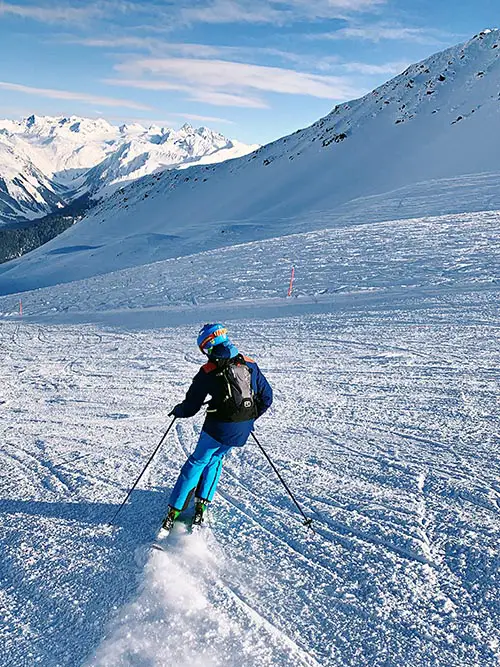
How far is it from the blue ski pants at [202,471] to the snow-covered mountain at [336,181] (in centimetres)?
2879

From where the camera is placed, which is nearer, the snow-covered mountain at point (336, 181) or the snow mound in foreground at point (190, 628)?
the snow mound in foreground at point (190, 628)

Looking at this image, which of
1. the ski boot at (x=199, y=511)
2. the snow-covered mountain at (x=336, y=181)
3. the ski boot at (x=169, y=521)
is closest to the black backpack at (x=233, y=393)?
the ski boot at (x=199, y=511)

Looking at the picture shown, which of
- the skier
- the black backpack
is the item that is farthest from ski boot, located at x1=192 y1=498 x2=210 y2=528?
the black backpack

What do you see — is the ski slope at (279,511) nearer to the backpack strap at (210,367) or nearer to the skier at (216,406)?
the skier at (216,406)

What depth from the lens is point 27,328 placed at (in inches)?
736

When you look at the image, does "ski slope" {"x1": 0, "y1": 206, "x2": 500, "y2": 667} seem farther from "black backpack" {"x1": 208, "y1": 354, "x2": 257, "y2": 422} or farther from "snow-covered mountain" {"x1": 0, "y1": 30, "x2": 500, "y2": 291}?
"snow-covered mountain" {"x1": 0, "y1": 30, "x2": 500, "y2": 291}

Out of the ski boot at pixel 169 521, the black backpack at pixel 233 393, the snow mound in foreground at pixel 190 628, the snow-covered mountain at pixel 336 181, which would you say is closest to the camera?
the snow mound in foreground at pixel 190 628

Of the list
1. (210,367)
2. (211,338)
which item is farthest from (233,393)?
(211,338)

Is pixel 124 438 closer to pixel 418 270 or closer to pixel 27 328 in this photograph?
pixel 27 328

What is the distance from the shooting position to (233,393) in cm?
480

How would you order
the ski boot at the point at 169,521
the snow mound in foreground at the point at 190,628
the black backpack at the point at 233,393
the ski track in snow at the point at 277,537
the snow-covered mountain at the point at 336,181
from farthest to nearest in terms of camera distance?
the snow-covered mountain at the point at 336,181 < the ski boot at the point at 169,521 < the black backpack at the point at 233,393 < the ski track in snow at the point at 277,537 < the snow mound in foreground at the point at 190,628

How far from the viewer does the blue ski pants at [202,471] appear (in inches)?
196

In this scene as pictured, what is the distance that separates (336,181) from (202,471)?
52.5 m

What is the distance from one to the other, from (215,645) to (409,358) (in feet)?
27.4
